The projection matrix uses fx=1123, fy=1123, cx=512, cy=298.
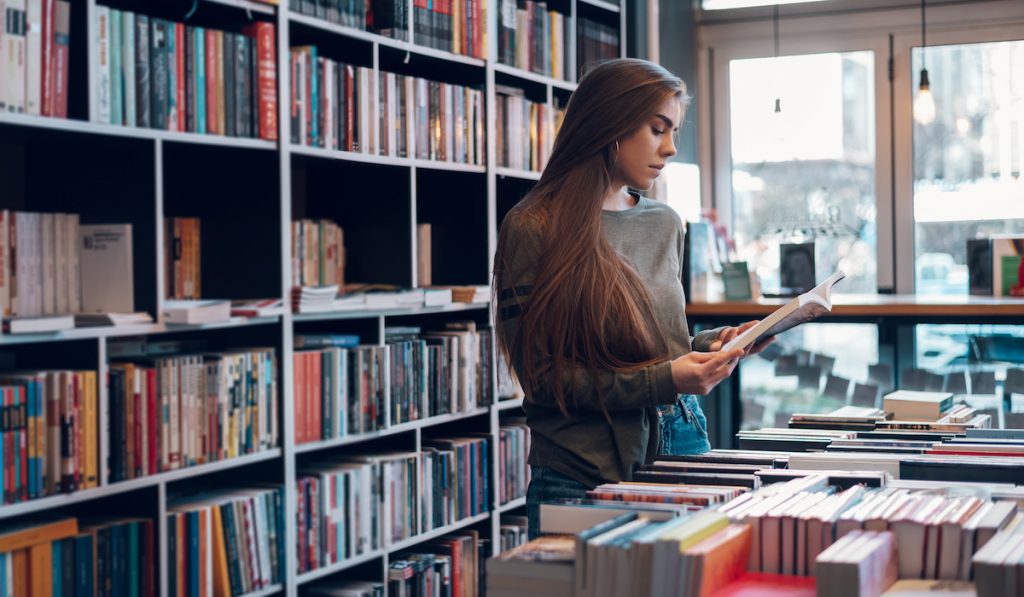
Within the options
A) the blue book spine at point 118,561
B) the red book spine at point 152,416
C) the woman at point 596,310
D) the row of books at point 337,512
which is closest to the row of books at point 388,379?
the row of books at point 337,512

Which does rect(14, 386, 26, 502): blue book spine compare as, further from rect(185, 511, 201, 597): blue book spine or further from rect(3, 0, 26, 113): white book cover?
rect(3, 0, 26, 113): white book cover

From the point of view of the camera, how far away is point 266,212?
9.26 feet

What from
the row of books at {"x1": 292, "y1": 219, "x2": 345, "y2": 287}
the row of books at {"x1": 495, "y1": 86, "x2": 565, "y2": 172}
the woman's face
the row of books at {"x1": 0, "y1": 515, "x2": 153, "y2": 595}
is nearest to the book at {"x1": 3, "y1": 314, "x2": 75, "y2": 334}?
the row of books at {"x1": 0, "y1": 515, "x2": 153, "y2": 595}

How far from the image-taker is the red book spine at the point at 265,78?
2.73 meters

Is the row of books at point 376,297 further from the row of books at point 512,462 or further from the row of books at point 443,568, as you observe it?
the row of books at point 443,568

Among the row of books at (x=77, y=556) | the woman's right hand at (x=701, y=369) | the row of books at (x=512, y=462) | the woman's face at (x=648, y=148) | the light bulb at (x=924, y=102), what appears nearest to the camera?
the woman's right hand at (x=701, y=369)

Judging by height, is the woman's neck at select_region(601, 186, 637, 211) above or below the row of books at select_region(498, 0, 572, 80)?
below

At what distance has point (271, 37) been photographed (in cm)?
276

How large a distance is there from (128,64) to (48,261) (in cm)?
45

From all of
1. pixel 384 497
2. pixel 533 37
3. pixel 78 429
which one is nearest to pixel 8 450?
pixel 78 429

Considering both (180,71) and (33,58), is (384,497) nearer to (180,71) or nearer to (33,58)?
(180,71)

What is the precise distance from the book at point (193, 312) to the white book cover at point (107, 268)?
3.1 inches

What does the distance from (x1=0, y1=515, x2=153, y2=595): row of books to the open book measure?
1.38m

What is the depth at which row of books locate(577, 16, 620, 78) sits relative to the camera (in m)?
4.11
